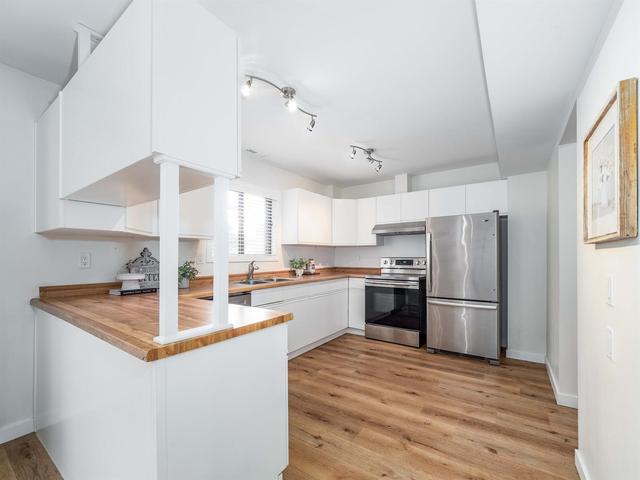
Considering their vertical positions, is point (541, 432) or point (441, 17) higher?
point (441, 17)

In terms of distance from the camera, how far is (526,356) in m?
3.44

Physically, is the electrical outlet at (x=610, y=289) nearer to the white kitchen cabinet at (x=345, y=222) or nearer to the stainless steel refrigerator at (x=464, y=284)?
the stainless steel refrigerator at (x=464, y=284)

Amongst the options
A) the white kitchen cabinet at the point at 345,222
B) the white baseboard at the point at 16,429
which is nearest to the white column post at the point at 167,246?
the white baseboard at the point at 16,429

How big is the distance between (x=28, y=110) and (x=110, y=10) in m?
1.15

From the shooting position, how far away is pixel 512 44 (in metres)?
1.39

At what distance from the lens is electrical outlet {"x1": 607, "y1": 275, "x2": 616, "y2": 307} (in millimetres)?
1200

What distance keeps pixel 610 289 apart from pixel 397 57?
1631mm

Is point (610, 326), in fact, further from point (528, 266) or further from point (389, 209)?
point (389, 209)

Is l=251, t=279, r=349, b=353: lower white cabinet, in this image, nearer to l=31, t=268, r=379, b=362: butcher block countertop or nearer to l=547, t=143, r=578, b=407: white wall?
l=31, t=268, r=379, b=362: butcher block countertop

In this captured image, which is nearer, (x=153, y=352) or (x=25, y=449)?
(x=153, y=352)

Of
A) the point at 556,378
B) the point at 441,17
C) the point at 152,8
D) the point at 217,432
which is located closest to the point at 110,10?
the point at 152,8

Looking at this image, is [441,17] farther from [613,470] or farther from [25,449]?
[25,449]

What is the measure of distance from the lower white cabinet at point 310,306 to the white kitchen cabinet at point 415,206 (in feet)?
4.26

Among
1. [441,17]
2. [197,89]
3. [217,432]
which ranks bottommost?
[217,432]
